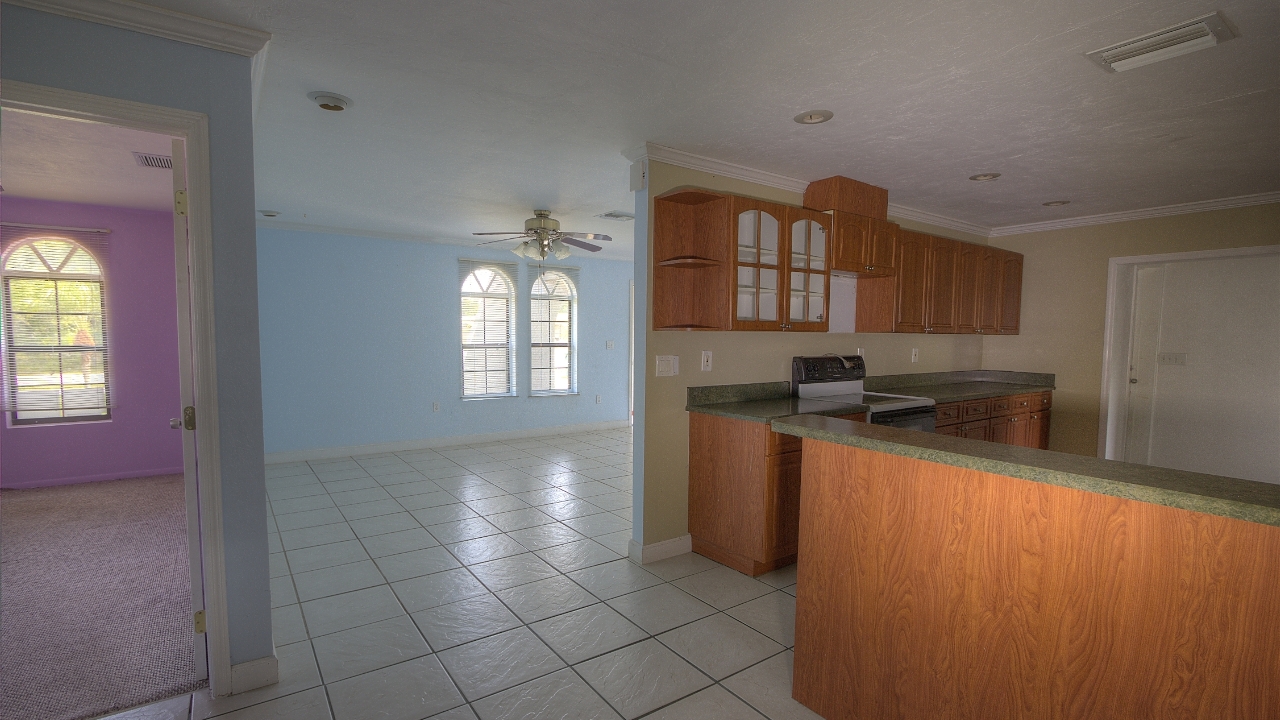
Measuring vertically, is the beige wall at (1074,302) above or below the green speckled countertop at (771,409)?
above

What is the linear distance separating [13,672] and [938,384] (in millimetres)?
6091

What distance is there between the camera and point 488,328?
691cm

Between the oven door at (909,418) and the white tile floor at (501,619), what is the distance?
112 centimetres

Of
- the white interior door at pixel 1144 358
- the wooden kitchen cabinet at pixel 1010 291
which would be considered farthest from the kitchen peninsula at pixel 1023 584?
the white interior door at pixel 1144 358

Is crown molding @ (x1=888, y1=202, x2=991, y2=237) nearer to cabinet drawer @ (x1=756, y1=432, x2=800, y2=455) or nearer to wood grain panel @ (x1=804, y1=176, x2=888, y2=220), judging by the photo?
wood grain panel @ (x1=804, y1=176, x2=888, y2=220)

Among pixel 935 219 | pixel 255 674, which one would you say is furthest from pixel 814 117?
pixel 255 674

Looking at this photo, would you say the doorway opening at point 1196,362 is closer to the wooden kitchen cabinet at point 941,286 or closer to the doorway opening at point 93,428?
the wooden kitchen cabinet at point 941,286

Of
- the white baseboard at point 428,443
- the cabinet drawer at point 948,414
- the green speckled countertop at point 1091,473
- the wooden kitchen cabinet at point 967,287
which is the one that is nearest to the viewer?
the green speckled countertop at point 1091,473

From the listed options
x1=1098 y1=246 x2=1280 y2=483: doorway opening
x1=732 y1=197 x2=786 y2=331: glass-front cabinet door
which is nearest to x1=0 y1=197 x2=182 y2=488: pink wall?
x1=732 y1=197 x2=786 y2=331: glass-front cabinet door

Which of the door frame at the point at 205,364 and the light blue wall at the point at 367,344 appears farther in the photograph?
the light blue wall at the point at 367,344

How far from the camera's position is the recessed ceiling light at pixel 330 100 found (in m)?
2.51

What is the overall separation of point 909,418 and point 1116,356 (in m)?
2.39

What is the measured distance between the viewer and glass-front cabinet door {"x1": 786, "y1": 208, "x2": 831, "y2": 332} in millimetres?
3596

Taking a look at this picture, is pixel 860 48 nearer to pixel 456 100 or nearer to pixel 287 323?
pixel 456 100
